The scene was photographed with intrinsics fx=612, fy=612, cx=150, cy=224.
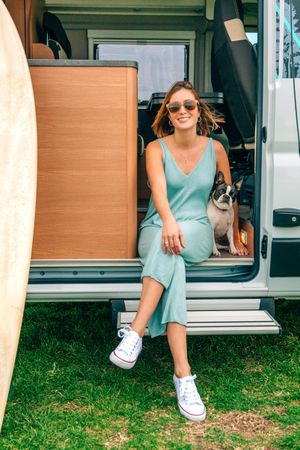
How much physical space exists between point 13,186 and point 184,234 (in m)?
0.88

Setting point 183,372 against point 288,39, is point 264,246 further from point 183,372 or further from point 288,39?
point 288,39

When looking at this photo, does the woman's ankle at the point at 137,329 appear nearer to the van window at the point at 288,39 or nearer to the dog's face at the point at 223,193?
the dog's face at the point at 223,193

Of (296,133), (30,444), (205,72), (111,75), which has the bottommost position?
(30,444)

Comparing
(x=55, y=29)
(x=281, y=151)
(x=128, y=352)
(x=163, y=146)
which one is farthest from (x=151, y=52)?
(x=128, y=352)

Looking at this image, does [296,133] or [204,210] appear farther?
[204,210]

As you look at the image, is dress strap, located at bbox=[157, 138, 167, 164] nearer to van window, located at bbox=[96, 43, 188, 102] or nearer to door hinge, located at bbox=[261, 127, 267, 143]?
door hinge, located at bbox=[261, 127, 267, 143]

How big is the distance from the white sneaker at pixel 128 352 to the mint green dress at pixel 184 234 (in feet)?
0.45

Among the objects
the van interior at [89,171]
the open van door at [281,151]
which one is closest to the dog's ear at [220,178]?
the van interior at [89,171]

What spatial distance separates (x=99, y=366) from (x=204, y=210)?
1024 millimetres

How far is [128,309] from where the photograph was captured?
9.95ft

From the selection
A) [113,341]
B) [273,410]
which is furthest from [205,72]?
[273,410]

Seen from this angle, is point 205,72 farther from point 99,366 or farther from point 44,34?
point 99,366

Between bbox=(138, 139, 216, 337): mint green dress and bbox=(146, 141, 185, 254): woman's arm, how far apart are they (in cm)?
4

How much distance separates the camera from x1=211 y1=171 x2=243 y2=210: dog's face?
337cm
